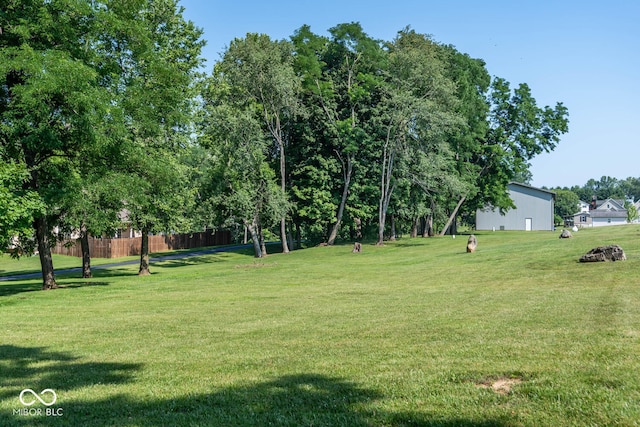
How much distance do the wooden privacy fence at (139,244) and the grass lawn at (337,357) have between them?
1697 inches

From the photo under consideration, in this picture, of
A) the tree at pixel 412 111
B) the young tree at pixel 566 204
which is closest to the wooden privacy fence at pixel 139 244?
the tree at pixel 412 111

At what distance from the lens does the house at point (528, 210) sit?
248 ft

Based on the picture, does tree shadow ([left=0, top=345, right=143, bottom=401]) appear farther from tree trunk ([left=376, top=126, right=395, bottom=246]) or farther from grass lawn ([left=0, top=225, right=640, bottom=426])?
tree trunk ([left=376, top=126, right=395, bottom=246])

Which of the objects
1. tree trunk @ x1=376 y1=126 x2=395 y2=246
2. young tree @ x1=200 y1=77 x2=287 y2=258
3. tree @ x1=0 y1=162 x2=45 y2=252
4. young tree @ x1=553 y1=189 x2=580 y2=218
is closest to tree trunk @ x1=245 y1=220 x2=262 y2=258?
young tree @ x1=200 y1=77 x2=287 y2=258

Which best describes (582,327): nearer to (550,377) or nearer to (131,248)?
(550,377)

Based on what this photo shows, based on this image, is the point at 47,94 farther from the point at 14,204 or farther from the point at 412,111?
the point at 412,111

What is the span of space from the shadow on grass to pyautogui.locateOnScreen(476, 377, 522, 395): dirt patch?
3.61 feet

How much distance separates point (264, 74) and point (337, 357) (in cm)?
4073

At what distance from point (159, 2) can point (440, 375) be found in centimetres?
3521

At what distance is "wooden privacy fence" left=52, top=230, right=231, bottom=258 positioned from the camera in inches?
2452

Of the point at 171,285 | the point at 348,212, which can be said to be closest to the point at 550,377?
the point at 171,285

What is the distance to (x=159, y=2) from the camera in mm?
35719

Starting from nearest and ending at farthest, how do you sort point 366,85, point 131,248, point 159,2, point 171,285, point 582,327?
point 582,327
point 171,285
point 159,2
point 366,85
point 131,248

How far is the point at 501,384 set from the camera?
6531 millimetres
